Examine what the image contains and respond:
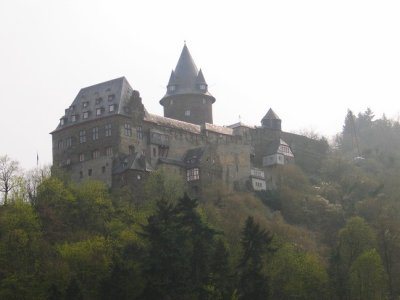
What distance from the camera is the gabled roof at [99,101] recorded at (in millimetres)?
96312

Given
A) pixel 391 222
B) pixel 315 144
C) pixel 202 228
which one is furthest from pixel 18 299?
pixel 315 144

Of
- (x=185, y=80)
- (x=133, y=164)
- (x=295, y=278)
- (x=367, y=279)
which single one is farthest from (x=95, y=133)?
(x=367, y=279)

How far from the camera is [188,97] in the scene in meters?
114

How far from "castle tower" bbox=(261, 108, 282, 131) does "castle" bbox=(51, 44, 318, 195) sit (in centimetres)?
780

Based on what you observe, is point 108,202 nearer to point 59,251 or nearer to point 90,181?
point 90,181

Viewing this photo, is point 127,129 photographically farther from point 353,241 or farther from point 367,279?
point 367,279

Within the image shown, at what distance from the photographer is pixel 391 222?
301 ft

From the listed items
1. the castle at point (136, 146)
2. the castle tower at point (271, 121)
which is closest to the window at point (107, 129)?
the castle at point (136, 146)

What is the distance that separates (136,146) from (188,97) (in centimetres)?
2067

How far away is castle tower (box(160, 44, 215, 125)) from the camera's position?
→ 373ft

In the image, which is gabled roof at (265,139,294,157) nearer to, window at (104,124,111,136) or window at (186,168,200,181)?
window at (186,168,200,181)

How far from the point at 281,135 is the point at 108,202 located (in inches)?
1456

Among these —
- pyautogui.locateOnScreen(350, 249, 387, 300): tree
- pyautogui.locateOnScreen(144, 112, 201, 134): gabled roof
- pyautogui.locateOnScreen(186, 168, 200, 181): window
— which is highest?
pyautogui.locateOnScreen(144, 112, 201, 134): gabled roof

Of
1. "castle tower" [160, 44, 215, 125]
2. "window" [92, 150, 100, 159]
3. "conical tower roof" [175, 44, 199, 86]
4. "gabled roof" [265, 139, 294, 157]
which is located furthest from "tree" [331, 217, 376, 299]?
"conical tower roof" [175, 44, 199, 86]
